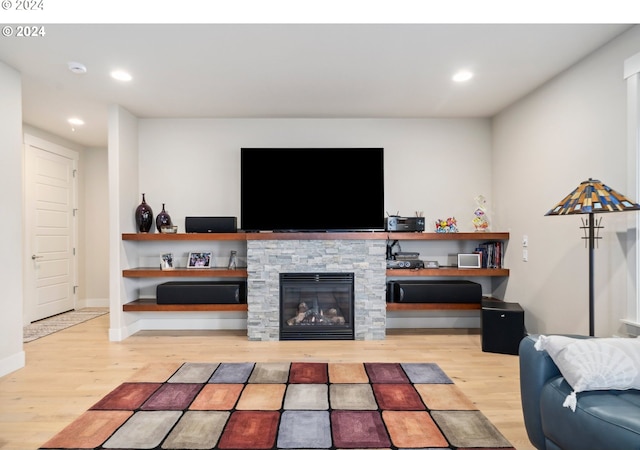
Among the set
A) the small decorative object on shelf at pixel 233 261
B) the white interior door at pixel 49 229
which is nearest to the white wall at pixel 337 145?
the small decorative object on shelf at pixel 233 261

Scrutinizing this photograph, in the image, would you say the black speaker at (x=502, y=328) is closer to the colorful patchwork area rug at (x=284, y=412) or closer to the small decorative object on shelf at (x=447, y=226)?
the colorful patchwork area rug at (x=284, y=412)

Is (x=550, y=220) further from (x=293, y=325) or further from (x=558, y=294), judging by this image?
(x=293, y=325)

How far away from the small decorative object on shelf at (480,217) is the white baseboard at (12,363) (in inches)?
177

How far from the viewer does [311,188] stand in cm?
400

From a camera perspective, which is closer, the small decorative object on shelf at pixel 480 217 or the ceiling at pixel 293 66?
the ceiling at pixel 293 66

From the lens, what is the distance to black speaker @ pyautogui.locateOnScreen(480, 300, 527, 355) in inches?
131

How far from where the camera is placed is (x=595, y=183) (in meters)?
2.33

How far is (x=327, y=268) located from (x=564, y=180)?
2.26m

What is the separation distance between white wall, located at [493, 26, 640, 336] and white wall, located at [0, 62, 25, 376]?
4.46 meters

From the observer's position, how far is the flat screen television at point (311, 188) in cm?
399

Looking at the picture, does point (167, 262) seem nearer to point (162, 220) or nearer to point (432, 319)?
point (162, 220)

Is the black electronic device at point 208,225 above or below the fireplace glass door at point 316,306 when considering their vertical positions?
above

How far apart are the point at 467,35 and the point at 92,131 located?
463cm
